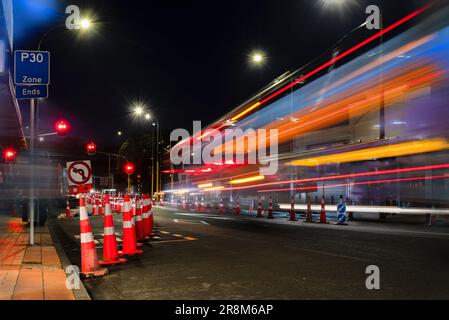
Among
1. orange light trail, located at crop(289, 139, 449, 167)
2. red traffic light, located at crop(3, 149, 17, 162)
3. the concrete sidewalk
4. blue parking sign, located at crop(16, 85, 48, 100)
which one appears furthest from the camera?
red traffic light, located at crop(3, 149, 17, 162)

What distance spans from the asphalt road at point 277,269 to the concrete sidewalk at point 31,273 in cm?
42

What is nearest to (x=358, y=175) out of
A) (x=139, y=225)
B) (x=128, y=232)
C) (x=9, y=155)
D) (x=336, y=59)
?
(x=336, y=59)

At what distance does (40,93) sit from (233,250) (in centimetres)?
522

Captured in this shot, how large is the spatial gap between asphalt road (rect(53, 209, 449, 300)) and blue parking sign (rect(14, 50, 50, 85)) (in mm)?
3584

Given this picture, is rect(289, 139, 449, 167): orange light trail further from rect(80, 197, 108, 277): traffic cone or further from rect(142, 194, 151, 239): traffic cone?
rect(80, 197, 108, 277): traffic cone

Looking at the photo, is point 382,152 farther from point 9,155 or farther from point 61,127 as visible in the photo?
point 9,155

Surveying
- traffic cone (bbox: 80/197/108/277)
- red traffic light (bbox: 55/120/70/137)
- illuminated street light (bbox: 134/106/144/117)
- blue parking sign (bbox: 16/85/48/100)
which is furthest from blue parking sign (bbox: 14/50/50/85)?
illuminated street light (bbox: 134/106/144/117)

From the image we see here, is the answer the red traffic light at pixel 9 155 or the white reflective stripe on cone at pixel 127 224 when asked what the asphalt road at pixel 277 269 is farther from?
the red traffic light at pixel 9 155

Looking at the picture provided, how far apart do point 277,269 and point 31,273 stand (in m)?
3.56

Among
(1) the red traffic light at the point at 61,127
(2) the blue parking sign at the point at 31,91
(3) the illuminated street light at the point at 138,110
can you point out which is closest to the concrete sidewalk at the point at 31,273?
(2) the blue parking sign at the point at 31,91

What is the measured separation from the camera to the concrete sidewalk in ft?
19.3

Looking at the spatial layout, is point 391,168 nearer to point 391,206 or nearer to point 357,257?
point 391,206

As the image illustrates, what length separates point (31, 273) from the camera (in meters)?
7.25

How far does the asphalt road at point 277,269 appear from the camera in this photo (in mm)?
6082
